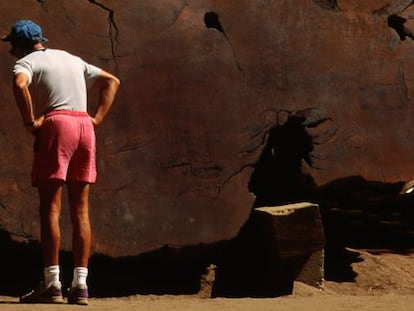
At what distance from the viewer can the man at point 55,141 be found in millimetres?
4781

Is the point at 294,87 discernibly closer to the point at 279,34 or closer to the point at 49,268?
the point at 279,34

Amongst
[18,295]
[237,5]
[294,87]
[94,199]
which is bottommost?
[18,295]

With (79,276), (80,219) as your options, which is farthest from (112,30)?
(79,276)

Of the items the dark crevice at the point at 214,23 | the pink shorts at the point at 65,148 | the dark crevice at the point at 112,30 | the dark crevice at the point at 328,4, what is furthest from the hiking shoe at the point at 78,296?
the dark crevice at the point at 328,4

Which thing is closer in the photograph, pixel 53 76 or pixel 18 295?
pixel 53 76

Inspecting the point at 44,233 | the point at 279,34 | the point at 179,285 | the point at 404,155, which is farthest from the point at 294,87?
the point at 44,233

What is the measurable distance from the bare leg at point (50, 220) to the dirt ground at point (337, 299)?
0.24 metres

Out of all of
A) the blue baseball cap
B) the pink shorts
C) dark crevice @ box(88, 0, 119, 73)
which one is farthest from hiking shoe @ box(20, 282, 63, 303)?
dark crevice @ box(88, 0, 119, 73)

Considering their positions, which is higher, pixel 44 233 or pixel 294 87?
pixel 294 87

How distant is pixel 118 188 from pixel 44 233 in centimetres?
58

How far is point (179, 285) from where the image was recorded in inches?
215

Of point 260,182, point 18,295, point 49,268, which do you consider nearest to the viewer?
point 49,268

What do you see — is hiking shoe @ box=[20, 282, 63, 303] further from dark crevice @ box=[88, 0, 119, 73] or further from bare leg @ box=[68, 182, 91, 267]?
dark crevice @ box=[88, 0, 119, 73]

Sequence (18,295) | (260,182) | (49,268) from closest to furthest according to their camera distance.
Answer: (49,268) → (18,295) → (260,182)
